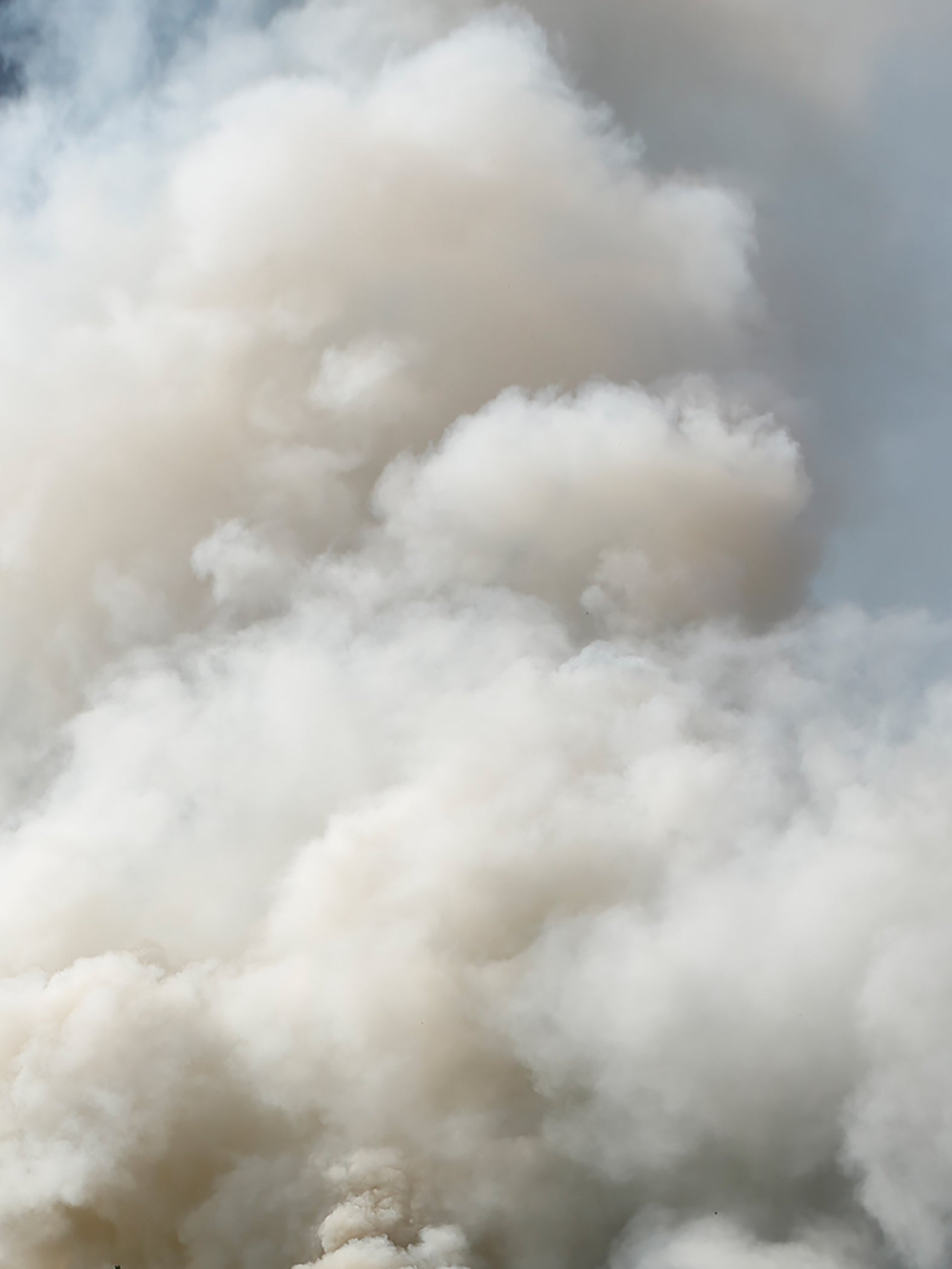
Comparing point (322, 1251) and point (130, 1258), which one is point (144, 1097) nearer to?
point (130, 1258)

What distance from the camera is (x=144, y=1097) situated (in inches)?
3056

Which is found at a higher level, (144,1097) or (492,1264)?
(144,1097)

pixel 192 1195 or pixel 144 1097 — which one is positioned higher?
pixel 144 1097

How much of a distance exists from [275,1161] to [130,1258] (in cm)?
988

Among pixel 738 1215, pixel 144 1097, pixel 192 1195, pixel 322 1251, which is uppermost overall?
pixel 144 1097

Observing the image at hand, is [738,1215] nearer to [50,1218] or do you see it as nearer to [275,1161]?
[275,1161]

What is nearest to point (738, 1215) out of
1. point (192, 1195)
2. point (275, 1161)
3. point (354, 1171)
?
point (354, 1171)

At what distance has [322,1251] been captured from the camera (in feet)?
241

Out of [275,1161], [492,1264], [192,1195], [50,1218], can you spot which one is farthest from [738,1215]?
[50,1218]

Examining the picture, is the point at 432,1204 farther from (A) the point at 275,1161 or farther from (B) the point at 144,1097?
(B) the point at 144,1097

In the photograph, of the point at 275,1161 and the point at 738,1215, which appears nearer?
the point at 738,1215

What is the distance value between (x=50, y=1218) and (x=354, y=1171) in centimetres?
1817

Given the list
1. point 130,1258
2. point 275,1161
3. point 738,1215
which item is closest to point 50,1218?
point 130,1258

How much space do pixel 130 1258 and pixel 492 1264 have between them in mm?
21864
